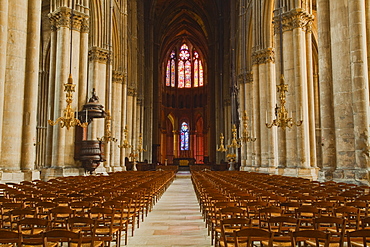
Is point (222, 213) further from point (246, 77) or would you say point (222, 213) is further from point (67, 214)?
point (246, 77)

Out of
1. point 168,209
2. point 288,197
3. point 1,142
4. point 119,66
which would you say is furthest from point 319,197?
point 119,66

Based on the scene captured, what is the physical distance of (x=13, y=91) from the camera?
13.0m

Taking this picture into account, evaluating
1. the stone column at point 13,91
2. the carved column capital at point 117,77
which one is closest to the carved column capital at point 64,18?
the stone column at point 13,91

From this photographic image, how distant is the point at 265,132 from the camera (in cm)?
2692

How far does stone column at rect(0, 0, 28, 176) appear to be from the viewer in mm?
12789

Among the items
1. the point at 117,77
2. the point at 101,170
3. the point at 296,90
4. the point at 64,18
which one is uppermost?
the point at 64,18

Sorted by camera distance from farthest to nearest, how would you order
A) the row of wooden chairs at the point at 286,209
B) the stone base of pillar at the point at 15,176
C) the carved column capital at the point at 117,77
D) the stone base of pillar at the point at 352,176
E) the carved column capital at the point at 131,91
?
the carved column capital at the point at 131,91, the carved column capital at the point at 117,77, the stone base of pillar at the point at 15,176, the stone base of pillar at the point at 352,176, the row of wooden chairs at the point at 286,209

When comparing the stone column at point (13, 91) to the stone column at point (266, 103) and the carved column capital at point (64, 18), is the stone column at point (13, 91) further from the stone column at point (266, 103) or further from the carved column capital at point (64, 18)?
the stone column at point (266, 103)

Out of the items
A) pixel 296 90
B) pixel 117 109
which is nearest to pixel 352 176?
pixel 296 90

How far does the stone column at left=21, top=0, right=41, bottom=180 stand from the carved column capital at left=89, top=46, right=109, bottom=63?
11578 mm

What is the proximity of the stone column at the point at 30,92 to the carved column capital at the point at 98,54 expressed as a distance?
1158 centimetres

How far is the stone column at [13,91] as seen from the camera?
504 inches

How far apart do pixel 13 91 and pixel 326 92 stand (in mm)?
11633

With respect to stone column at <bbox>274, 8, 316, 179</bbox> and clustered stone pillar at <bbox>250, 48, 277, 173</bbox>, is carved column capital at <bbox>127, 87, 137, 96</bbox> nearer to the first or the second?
clustered stone pillar at <bbox>250, 48, 277, 173</bbox>
